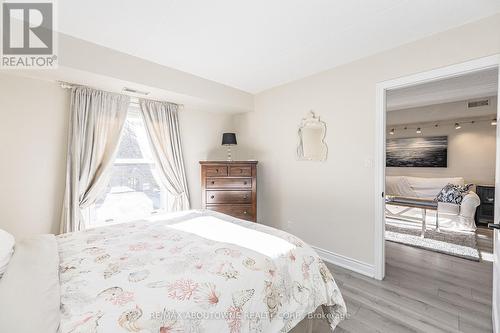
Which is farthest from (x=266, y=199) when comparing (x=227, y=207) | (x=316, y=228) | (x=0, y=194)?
(x=0, y=194)

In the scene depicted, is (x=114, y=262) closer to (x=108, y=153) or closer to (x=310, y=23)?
(x=108, y=153)

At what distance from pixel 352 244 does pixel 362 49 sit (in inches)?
85.5

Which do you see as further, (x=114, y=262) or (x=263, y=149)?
(x=263, y=149)

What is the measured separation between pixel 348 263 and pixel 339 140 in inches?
58.4

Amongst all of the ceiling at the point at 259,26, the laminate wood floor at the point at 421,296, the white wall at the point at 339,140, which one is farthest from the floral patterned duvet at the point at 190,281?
the ceiling at the point at 259,26

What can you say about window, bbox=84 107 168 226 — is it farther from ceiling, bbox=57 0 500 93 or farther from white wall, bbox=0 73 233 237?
ceiling, bbox=57 0 500 93

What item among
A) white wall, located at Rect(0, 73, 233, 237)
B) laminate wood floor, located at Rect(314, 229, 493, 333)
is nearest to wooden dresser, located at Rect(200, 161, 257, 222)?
laminate wood floor, located at Rect(314, 229, 493, 333)

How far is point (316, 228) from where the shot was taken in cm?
302

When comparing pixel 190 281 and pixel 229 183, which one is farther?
pixel 229 183

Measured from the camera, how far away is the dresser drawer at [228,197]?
3314 mm

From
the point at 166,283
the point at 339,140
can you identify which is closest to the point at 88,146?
the point at 166,283

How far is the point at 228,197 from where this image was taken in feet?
10.9

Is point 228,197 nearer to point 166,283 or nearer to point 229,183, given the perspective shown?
point 229,183

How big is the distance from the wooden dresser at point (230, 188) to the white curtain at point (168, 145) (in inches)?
13.3
